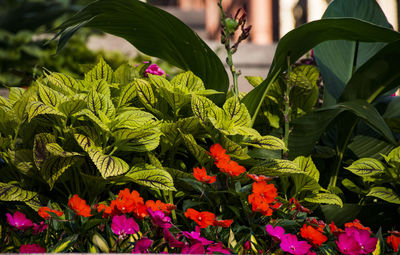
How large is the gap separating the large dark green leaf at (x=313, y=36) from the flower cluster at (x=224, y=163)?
1.03 ft

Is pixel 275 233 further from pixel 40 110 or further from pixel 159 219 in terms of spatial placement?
pixel 40 110

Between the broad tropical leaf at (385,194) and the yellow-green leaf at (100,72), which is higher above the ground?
the yellow-green leaf at (100,72)

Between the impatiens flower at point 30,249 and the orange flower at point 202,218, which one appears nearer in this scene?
the impatiens flower at point 30,249

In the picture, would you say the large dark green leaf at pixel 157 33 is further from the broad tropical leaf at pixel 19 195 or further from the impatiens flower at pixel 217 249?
the impatiens flower at pixel 217 249

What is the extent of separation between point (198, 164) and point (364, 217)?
0.56 metres

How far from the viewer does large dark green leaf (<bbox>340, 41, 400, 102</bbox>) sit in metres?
1.56

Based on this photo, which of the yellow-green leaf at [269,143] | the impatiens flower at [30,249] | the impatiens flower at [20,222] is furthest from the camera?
the yellow-green leaf at [269,143]

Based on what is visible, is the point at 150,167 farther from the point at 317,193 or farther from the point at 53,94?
the point at 317,193

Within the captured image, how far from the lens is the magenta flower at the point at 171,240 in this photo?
3.55 ft

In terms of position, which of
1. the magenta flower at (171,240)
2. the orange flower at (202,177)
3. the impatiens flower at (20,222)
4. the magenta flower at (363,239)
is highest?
the orange flower at (202,177)

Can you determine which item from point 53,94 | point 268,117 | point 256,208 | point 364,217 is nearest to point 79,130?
point 53,94

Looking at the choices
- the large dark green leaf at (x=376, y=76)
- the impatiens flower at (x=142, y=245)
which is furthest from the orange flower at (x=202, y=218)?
the large dark green leaf at (x=376, y=76)

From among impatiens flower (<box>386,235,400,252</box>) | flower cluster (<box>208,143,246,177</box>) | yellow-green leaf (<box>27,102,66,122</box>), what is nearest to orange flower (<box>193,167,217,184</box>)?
flower cluster (<box>208,143,246,177</box>)

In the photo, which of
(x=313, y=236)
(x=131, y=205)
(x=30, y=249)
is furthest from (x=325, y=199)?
(x=30, y=249)
